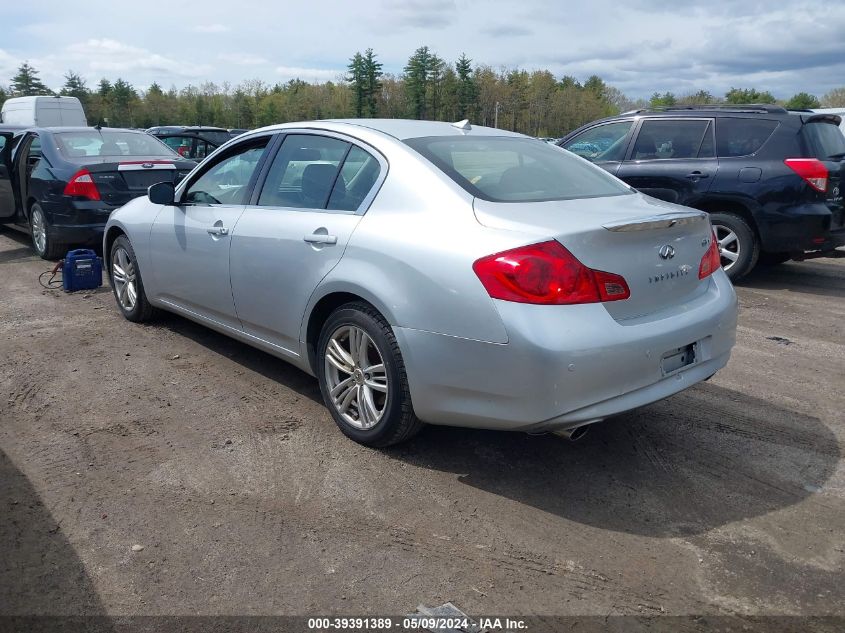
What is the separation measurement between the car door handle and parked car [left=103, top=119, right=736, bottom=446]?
0.01m

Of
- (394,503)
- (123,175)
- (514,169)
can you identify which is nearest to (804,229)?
(514,169)

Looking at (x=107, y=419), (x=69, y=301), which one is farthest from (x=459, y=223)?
(x=69, y=301)

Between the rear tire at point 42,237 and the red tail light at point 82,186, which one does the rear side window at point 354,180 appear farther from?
the rear tire at point 42,237

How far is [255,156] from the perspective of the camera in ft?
15.1

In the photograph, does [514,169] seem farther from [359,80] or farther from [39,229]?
[359,80]

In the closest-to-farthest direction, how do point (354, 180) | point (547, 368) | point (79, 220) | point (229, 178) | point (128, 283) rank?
point (547, 368)
point (354, 180)
point (229, 178)
point (128, 283)
point (79, 220)

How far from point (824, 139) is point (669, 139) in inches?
62.2

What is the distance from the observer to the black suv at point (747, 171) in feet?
23.4

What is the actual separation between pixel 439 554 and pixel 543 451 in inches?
42.8

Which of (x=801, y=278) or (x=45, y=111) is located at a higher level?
(x=45, y=111)

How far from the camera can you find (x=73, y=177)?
773cm

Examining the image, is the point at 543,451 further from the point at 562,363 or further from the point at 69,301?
the point at 69,301

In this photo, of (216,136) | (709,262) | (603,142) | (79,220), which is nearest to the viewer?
(709,262)

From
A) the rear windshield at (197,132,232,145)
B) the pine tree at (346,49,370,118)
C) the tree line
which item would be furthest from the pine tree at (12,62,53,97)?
the rear windshield at (197,132,232,145)
